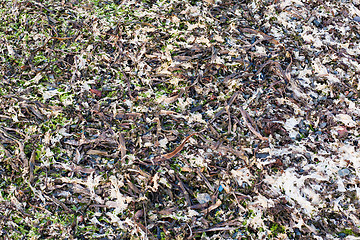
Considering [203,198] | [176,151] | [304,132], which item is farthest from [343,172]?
[176,151]

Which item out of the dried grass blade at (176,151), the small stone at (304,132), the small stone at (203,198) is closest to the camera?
the small stone at (203,198)

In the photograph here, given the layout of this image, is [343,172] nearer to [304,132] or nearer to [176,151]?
[304,132]

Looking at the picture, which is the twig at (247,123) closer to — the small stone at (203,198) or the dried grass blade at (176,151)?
the dried grass blade at (176,151)

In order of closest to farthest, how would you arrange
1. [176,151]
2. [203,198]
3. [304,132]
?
[203,198], [176,151], [304,132]

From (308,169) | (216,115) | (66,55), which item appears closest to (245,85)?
(216,115)

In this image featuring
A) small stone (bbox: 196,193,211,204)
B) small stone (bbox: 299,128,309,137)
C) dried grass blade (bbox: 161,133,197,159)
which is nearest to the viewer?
small stone (bbox: 196,193,211,204)

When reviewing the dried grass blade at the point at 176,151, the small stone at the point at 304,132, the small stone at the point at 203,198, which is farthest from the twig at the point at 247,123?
the small stone at the point at 203,198

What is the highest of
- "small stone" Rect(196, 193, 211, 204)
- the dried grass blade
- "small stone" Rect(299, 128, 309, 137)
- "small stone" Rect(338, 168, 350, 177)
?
"small stone" Rect(299, 128, 309, 137)

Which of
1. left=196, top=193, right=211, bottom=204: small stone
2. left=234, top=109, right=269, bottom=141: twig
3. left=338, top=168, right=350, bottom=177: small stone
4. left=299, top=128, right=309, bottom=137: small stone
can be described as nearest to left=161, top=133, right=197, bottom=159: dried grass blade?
left=196, top=193, right=211, bottom=204: small stone

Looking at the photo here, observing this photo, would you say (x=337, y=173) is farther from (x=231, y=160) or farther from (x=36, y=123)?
(x=36, y=123)

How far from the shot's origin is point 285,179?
2273mm

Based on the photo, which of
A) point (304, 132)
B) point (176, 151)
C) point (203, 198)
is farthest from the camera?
point (304, 132)

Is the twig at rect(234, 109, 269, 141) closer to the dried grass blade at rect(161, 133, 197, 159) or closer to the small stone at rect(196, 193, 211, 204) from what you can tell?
the dried grass blade at rect(161, 133, 197, 159)

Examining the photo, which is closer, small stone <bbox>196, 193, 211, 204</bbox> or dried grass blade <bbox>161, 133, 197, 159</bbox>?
small stone <bbox>196, 193, 211, 204</bbox>
